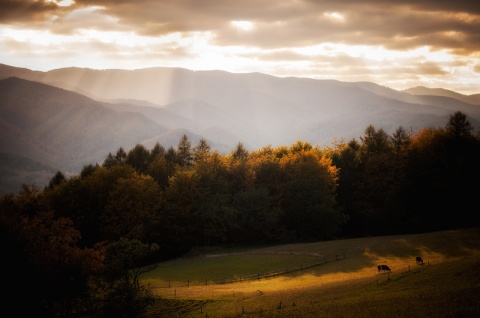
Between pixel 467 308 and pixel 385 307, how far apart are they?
5.63 m

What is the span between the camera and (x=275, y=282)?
169ft

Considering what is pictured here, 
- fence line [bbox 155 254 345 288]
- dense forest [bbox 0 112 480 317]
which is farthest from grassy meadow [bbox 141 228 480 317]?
dense forest [bbox 0 112 480 317]

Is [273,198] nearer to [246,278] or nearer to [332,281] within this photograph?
[246,278]

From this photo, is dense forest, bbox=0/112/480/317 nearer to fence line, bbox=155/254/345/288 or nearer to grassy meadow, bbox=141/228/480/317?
grassy meadow, bbox=141/228/480/317

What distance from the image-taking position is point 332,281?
154 feet

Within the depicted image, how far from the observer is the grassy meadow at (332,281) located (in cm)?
3005

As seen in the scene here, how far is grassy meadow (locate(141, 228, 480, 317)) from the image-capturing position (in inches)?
1183

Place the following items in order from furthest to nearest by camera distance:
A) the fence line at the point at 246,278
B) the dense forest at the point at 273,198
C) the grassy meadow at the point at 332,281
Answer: the dense forest at the point at 273,198
the fence line at the point at 246,278
the grassy meadow at the point at 332,281

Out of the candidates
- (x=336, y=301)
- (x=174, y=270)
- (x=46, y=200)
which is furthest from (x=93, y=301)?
(x=46, y=200)

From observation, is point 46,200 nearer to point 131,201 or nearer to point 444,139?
point 131,201

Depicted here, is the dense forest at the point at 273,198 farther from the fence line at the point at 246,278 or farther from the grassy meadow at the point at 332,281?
the fence line at the point at 246,278

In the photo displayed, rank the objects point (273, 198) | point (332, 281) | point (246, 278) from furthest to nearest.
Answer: point (273, 198) < point (246, 278) < point (332, 281)

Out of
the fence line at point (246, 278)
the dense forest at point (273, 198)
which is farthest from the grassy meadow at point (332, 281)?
the dense forest at point (273, 198)

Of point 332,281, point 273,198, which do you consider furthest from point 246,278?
point 273,198
